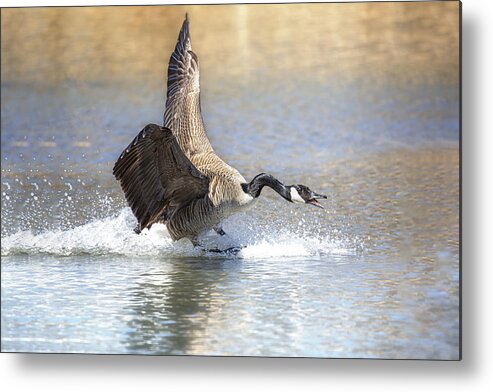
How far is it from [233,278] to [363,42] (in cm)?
163

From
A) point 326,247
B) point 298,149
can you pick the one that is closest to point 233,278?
point 326,247

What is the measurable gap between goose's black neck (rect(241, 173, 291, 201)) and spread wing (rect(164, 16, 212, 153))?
24.0 inches

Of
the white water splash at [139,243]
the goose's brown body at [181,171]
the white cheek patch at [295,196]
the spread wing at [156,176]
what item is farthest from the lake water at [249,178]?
the white cheek patch at [295,196]

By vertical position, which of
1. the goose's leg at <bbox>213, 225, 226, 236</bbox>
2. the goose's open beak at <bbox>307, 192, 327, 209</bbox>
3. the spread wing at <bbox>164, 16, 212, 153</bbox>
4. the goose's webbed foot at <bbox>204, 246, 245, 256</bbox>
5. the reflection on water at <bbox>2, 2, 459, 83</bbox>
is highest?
the reflection on water at <bbox>2, 2, 459, 83</bbox>

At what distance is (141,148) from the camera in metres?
7.13

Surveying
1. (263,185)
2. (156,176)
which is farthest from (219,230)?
(156,176)

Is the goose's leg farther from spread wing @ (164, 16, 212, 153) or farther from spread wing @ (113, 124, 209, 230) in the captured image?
spread wing @ (164, 16, 212, 153)

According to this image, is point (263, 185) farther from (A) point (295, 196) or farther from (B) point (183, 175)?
(B) point (183, 175)

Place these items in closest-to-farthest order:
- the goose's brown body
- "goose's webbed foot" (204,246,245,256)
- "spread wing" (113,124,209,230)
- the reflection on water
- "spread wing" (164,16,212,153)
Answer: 1. the reflection on water
2. "spread wing" (113,124,209,230)
3. the goose's brown body
4. "goose's webbed foot" (204,246,245,256)
5. "spread wing" (164,16,212,153)

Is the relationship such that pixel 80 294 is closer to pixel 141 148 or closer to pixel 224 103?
pixel 141 148

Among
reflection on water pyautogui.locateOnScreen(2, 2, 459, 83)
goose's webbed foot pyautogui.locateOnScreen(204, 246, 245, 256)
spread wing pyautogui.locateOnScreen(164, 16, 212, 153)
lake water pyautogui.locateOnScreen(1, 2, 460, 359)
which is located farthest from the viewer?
spread wing pyautogui.locateOnScreen(164, 16, 212, 153)

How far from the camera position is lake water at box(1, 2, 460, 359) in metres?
6.62

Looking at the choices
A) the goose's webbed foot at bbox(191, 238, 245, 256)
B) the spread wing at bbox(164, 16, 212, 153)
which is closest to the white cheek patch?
the goose's webbed foot at bbox(191, 238, 245, 256)

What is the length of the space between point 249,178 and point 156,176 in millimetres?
878
